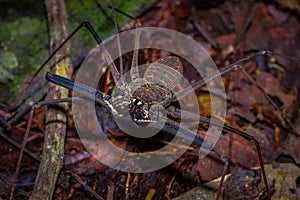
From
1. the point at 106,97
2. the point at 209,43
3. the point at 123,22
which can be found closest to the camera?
the point at 106,97

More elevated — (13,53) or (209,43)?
(209,43)

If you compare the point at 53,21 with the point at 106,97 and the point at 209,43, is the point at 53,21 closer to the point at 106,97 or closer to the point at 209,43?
the point at 106,97

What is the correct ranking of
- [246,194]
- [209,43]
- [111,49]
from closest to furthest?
[246,194], [111,49], [209,43]

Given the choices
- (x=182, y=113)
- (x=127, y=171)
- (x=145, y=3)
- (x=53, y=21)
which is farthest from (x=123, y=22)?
(x=127, y=171)

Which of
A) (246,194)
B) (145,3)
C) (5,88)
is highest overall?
(145,3)

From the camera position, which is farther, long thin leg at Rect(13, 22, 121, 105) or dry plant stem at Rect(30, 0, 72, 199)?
long thin leg at Rect(13, 22, 121, 105)

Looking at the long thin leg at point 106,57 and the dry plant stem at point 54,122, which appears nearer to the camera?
the dry plant stem at point 54,122

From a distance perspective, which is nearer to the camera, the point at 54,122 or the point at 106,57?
the point at 54,122

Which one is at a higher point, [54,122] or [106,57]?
[106,57]
